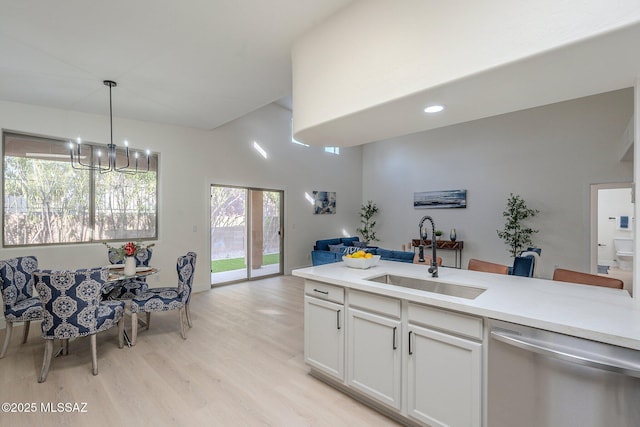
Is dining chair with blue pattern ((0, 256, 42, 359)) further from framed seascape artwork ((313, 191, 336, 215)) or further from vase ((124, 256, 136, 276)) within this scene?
framed seascape artwork ((313, 191, 336, 215))

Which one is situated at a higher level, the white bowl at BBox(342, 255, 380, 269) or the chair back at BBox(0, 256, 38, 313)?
the white bowl at BBox(342, 255, 380, 269)

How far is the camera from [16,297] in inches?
124

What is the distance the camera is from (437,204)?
7.96 m

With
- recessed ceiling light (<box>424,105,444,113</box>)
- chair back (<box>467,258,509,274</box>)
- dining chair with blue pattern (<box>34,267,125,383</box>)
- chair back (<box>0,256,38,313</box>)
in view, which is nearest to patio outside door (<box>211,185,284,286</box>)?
chair back (<box>0,256,38,313</box>)

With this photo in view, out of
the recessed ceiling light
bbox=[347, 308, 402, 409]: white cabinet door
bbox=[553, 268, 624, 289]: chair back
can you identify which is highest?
the recessed ceiling light

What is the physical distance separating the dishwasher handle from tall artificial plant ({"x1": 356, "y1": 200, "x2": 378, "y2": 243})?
24.9ft

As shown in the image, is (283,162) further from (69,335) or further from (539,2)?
(539,2)

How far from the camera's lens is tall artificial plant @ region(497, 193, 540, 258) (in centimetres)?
659

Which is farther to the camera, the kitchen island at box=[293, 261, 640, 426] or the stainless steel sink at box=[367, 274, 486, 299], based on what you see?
the stainless steel sink at box=[367, 274, 486, 299]

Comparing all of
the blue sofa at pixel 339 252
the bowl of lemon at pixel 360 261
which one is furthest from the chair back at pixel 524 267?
the blue sofa at pixel 339 252

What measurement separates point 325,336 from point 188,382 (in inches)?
49.1

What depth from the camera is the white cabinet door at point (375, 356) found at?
2.00 m

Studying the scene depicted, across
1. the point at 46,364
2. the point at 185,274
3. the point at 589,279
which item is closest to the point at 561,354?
the point at 589,279

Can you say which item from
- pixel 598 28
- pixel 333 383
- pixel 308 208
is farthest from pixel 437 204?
pixel 598 28
